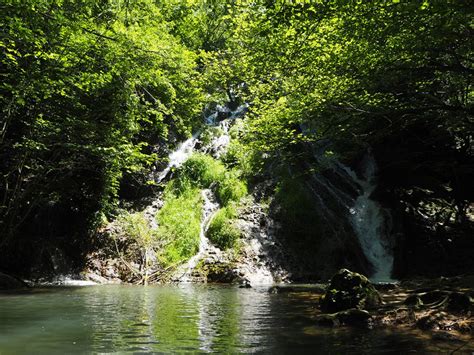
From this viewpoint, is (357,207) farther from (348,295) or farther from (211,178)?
(348,295)

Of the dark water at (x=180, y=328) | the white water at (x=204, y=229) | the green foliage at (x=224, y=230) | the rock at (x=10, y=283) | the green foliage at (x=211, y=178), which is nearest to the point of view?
the dark water at (x=180, y=328)

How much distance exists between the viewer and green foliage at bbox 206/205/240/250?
58.1 feet

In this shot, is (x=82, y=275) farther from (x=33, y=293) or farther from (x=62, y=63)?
(x=62, y=63)

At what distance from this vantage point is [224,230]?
1797cm

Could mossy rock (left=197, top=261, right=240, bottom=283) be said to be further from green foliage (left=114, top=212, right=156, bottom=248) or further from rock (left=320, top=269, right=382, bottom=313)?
rock (left=320, top=269, right=382, bottom=313)

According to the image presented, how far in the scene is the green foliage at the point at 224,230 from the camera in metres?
17.7

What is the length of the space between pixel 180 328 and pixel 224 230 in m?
10.5

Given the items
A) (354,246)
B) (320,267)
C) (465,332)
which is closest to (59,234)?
(320,267)

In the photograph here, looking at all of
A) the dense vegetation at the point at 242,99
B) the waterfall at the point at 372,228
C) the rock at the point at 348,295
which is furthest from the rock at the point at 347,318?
the waterfall at the point at 372,228

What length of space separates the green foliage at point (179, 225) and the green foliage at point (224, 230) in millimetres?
690

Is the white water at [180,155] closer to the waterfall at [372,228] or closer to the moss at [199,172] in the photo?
the moss at [199,172]

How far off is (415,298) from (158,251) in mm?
11391

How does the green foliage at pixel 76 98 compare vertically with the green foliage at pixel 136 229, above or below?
above

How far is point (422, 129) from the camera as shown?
19.9 meters
